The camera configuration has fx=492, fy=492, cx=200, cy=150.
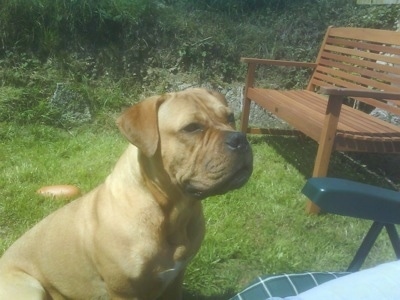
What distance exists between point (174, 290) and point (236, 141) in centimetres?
94

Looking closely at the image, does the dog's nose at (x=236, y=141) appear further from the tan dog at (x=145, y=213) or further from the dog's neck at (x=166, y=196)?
the dog's neck at (x=166, y=196)

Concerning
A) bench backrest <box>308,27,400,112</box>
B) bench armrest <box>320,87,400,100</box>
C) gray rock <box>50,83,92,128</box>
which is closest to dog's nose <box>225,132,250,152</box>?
bench armrest <box>320,87,400,100</box>

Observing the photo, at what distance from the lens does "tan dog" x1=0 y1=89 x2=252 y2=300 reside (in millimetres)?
2145

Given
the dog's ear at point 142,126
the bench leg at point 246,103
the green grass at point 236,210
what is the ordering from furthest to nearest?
the bench leg at point 246,103
the green grass at point 236,210
the dog's ear at point 142,126

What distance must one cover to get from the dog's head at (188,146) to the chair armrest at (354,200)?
14.8 inches

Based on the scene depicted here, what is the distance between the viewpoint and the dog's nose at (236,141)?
2129 mm

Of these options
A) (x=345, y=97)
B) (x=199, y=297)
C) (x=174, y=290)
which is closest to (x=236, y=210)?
(x=199, y=297)

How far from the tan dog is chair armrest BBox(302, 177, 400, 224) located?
43cm

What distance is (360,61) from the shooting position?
5.44 m

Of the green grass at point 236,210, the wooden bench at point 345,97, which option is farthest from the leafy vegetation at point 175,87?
the wooden bench at point 345,97

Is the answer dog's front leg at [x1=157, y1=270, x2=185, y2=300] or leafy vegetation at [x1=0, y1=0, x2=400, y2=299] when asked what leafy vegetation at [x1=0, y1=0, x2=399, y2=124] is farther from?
dog's front leg at [x1=157, y1=270, x2=185, y2=300]

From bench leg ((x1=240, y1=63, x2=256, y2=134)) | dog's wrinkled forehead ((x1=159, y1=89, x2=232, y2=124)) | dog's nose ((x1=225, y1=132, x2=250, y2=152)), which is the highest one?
dog's wrinkled forehead ((x1=159, y1=89, x2=232, y2=124))

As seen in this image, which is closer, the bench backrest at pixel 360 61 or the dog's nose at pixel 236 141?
the dog's nose at pixel 236 141

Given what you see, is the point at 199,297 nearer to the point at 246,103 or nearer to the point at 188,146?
the point at 188,146
